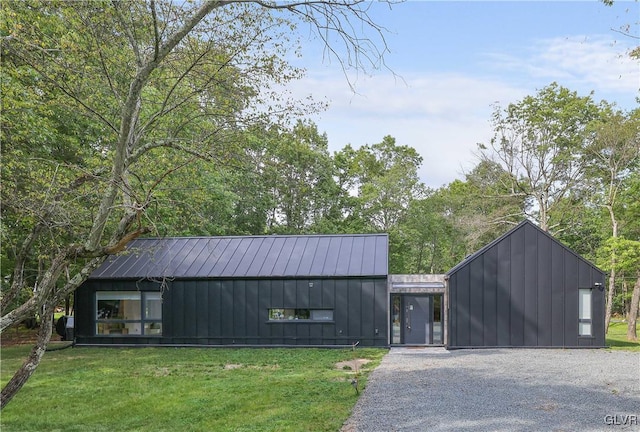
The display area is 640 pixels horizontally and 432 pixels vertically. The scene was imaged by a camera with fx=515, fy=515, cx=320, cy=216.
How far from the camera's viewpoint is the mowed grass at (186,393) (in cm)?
707

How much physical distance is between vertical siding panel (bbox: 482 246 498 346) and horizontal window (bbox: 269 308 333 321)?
474 centimetres

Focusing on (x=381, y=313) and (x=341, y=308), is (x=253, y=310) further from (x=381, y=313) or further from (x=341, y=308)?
(x=381, y=313)

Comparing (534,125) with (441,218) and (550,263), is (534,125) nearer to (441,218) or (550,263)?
(441,218)

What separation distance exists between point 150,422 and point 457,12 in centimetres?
803

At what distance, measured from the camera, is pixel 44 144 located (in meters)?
12.9

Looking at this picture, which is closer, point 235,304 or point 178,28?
point 178,28

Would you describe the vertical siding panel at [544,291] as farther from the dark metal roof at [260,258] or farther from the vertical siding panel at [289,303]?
the vertical siding panel at [289,303]

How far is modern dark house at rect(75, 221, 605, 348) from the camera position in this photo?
15.6m

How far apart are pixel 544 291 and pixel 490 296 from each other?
163 centimetres

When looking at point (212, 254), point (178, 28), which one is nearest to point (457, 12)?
point (178, 28)

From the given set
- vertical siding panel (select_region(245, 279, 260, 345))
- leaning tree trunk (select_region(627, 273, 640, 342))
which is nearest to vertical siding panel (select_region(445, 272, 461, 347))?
vertical siding panel (select_region(245, 279, 260, 345))

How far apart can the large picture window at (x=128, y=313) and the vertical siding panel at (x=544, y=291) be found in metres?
12.0

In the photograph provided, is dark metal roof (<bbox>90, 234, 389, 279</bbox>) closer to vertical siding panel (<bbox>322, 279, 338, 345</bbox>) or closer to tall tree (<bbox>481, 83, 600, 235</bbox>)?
vertical siding panel (<bbox>322, 279, 338, 345</bbox>)

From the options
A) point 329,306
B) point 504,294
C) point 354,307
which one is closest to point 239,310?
point 329,306
